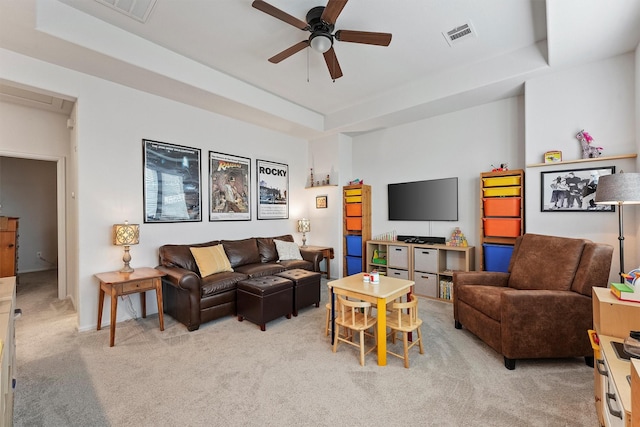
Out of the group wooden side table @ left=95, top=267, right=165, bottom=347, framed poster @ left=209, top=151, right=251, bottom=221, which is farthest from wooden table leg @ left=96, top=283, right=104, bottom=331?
framed poster @ left=209, top=151, right=251, bottom=221

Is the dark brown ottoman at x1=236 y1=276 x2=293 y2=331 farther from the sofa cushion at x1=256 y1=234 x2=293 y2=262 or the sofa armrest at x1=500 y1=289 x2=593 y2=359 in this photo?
the sofa armrest at x1=500 y1=289 x2=593 y2=359

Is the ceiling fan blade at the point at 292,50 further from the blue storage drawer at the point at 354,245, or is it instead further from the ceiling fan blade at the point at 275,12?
the blue storage drawer at the point at 354,245

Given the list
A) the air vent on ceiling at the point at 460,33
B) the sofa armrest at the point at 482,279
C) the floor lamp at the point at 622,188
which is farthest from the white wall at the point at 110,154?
the floor lamp at the point at 622,188

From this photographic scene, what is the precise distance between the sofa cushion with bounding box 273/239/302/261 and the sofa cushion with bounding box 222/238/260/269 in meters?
0.37

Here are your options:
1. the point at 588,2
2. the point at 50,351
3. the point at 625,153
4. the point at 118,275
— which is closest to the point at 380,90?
the point at 588,2

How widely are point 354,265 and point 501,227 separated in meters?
2.43

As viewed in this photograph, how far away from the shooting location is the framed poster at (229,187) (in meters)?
4.37

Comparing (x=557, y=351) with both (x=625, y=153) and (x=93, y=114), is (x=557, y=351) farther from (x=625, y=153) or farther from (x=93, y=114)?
(x=93, y=114)

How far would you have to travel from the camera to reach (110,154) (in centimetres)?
336

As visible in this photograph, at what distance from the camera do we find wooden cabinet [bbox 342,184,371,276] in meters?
5.21

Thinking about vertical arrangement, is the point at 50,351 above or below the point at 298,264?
below

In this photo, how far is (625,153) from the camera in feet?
9.61

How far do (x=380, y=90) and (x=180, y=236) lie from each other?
3.58m

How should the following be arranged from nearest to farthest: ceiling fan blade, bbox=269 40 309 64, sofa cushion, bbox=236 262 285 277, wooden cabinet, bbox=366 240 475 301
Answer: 1. ceiling fan blade, bbox=269 40 309 64
2. sofa cushion, bbox=236 262 285 277
3. wooden cabinet, bbox=366 240 475 301
